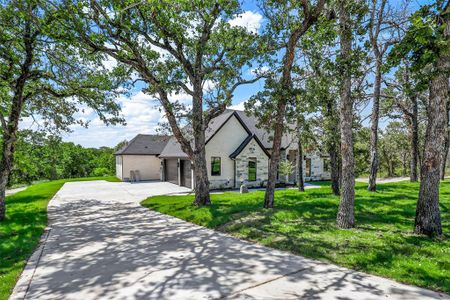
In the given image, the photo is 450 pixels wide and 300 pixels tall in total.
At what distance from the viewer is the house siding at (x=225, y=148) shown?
19.9 m

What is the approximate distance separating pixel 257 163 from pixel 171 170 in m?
8.97

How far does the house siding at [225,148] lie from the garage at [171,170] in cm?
557

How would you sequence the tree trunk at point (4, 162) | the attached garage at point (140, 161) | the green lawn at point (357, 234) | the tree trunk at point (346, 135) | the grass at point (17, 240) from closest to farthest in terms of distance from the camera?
the green lawn at point (357, 234), the grass at point (17, 240), the tree trunk at point (346, 135), the tree trunk at point (4, 162), the attached garage at point (140, 161)

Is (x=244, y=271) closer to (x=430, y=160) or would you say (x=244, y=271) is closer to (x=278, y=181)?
(x=430, y=160)

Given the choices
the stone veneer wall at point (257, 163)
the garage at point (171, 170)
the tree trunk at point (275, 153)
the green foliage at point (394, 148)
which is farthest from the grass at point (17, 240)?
the green foliage at point (394, 148)

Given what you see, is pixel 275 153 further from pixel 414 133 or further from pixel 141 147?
pixel 141 147

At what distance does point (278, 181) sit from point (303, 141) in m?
8.74

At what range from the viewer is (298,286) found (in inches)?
169

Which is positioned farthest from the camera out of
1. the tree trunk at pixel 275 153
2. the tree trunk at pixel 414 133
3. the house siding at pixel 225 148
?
the house siding at pixel 225 148

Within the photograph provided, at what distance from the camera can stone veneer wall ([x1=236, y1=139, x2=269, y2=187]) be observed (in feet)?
68.2

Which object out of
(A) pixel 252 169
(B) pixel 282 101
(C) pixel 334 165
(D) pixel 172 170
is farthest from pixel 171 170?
(B) pixel 282 101

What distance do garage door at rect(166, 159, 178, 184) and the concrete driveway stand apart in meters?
16.4

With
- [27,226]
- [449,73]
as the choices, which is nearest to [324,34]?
[449,73]

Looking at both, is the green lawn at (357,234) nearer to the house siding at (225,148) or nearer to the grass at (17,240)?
the grass at (17,240)
